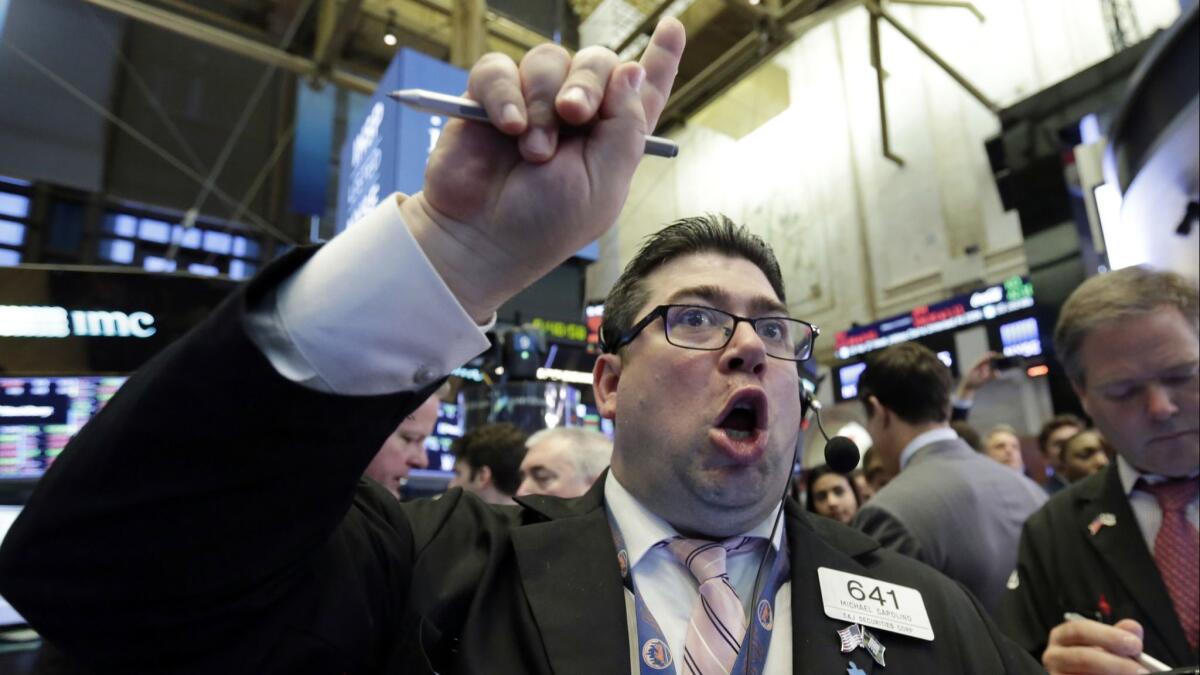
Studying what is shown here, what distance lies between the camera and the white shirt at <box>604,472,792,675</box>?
1088 millimetres

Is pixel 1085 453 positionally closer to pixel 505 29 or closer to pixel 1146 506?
pixel 1146 506

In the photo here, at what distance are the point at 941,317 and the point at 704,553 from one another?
6942 millimetres

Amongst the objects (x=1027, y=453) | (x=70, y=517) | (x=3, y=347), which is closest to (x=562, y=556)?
(x=70, y=517)

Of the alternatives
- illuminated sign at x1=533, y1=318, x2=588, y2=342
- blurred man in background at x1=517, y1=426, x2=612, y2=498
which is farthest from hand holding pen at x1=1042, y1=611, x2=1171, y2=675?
illuminated sign at x1=533, y1=318, x2=588, y2=342

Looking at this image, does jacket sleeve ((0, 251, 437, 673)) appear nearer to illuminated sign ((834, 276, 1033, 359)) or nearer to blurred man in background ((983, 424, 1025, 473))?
blurred man in background ((983, 424, 1025, 473))

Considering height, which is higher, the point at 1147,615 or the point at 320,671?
the point at 320,671

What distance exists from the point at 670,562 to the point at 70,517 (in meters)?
0.80

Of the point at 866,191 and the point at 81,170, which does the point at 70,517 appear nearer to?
the point at 81,170

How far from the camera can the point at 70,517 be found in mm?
695

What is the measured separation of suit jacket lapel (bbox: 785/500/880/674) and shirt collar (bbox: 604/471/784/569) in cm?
4

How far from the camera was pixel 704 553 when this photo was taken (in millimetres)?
1158

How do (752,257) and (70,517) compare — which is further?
(752,257)

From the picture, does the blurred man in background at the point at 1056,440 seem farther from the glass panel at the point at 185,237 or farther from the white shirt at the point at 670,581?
the glass panel at the point at 185,237

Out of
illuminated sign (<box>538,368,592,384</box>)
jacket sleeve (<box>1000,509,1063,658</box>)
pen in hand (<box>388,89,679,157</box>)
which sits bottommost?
jacket sleeve (<box>1000,509,1063,658</box>)
